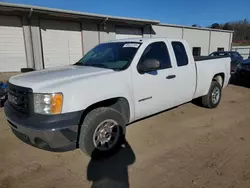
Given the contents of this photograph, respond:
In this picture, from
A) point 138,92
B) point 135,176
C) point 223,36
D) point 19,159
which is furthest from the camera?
point 223,36

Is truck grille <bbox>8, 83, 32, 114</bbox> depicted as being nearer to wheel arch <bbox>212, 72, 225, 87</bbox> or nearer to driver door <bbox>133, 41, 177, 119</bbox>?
driver door <bbox>133, 41, 177, 119</bbox>

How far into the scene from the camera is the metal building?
1147 centimetres

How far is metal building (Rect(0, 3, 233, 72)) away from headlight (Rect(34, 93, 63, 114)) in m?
9.92

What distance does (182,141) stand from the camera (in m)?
3.93

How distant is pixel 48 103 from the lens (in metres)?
2.74

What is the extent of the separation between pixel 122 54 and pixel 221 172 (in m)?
2.58

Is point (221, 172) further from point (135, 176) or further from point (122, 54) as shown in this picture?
point (122, 54)

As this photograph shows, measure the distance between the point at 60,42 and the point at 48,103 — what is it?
11.7m

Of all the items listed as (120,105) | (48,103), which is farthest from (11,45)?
(48,103)

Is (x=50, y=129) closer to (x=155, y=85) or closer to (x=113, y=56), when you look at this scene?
(x=113, y=56)

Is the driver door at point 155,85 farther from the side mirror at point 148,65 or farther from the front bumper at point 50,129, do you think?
the front bumper at point 50,129

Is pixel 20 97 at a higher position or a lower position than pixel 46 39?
lower

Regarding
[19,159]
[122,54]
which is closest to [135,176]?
[19,159]

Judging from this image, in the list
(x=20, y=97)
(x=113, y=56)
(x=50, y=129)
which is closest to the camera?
(x=50, y=129)
